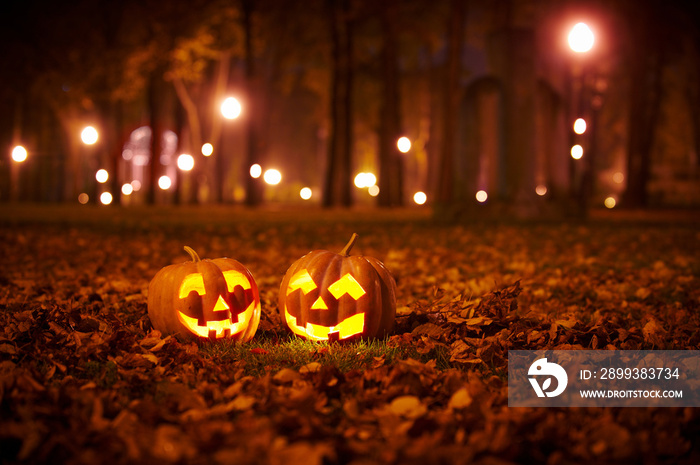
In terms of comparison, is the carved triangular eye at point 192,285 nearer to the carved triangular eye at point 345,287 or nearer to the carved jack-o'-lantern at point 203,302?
the carved jack-o'-lantern at point 203,302

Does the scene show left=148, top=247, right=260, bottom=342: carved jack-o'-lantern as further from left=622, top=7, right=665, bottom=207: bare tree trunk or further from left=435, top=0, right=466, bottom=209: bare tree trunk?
left=622, top=7, right=665, bottom=207: bare tree trunk

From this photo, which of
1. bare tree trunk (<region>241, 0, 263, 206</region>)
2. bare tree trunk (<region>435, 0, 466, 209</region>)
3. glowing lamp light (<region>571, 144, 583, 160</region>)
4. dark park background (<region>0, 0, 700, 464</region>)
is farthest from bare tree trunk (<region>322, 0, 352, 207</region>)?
glowing lamp light (<region>571, 144, 583, 160</region>)

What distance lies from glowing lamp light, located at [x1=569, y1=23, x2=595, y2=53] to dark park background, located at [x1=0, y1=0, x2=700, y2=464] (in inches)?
5.9

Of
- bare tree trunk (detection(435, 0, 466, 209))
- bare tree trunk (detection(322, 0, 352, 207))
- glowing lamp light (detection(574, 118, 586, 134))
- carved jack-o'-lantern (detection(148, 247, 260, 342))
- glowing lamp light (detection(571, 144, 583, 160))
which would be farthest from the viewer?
bare tree trunk (detection(322, 0, 352, 207))

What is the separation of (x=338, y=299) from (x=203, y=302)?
0.84 m

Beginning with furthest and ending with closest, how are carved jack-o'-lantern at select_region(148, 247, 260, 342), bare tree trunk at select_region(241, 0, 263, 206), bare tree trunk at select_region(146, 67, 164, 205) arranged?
bare tree trunk at select_region(146, 67, 164, 205) → bare tree trunk at select_region(241, 0, 263, 206) → carved jack-o'-lantern at select_region(148, 247, 260, 342)

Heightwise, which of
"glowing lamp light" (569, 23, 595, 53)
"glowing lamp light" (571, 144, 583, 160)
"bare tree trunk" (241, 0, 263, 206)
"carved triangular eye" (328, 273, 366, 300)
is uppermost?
"bare tree trunk" (241, 0, 263, 206)

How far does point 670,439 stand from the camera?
2227mm

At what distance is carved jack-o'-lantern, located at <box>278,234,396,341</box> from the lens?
3727mm

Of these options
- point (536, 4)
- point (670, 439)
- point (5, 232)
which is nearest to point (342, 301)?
point (670, 439)

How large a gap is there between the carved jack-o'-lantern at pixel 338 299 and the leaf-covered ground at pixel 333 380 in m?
0.15

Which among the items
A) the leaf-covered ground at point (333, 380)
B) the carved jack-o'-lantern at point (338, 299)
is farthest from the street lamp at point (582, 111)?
the carved jack-o'-lantern at point (338, 299)

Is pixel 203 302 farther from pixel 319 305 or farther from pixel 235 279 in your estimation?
pixel 319 305

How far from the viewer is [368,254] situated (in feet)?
28.9
